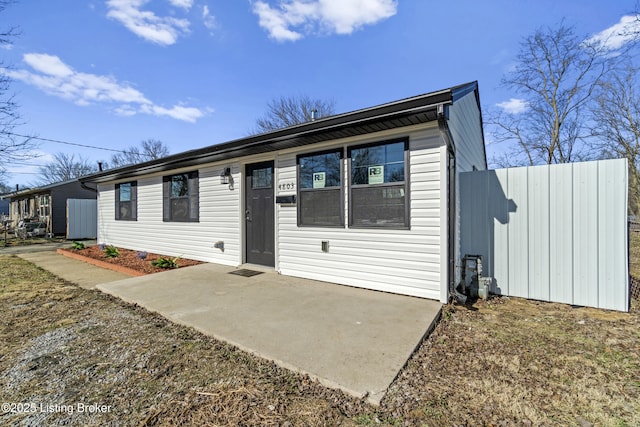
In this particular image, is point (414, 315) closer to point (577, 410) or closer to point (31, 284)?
point (577, 410)

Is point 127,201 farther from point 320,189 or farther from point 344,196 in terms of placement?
point 344,196

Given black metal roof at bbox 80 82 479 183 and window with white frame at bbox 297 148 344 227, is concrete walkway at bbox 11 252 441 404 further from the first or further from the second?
black metal roof at bbox 80 82 479 183

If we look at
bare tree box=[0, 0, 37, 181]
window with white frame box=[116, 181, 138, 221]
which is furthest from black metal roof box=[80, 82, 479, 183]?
bare tree box=[0, 0, 37, 181]

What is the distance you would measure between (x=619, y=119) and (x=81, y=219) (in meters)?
24.2

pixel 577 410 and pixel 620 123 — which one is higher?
pixel 620 123

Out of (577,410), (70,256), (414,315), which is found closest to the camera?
(577,410)

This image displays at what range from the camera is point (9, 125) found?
38.3 feet

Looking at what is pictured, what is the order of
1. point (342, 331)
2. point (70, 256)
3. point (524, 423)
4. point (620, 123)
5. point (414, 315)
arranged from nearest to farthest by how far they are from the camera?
point (524, 423) → point (342, 331) → point (414, 315) → point (70, 256) → point (620, 123)

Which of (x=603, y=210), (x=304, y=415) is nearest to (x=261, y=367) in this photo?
(x=304, y=415)

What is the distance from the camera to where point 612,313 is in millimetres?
3314

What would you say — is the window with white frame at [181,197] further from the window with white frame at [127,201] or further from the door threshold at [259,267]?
the door threshold at [259,267]

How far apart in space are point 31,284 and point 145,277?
1888 millimetres

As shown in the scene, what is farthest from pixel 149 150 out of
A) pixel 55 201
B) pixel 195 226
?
pixel 195 226

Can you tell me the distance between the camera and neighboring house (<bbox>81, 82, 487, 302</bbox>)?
3611 mm
